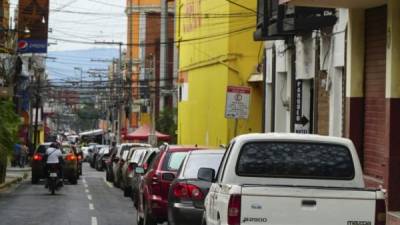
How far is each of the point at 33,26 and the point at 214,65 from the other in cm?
883

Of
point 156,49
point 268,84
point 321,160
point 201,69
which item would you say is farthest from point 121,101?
point 321,160

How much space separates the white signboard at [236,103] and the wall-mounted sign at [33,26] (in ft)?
58.5

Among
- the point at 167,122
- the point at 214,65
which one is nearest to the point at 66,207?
the point at 214,65

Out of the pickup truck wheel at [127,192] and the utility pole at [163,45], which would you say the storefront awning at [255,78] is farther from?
the utility pole at [163,45]

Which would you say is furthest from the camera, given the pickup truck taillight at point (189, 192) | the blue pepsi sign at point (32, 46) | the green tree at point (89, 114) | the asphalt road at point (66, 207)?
the green tree at point (89, 114)

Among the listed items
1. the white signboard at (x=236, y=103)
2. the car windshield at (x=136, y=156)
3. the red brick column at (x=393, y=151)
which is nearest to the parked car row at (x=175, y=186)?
the red brick column at (x=393, y=151)

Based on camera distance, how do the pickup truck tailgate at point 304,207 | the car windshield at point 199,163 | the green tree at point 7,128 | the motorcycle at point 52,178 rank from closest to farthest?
the pickup truck tailgate at point 304,207, the car windshield at point 199,163, the green tree at point 7,128, the motorcycle at point 52,178

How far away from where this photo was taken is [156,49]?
308 ft

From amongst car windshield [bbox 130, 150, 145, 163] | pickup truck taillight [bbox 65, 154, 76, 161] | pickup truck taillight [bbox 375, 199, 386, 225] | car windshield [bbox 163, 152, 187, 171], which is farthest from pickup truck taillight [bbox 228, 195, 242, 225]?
pickup truck taillight [bbox 65, 154, 76, 161]

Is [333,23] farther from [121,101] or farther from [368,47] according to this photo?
[121,101]

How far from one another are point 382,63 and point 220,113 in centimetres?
1956

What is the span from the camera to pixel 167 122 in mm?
65188

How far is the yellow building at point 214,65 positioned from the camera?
115 feet

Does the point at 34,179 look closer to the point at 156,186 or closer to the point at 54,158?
the point at 54,158
